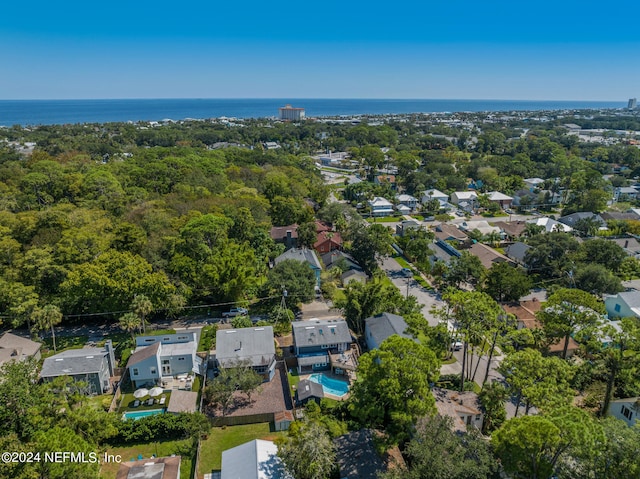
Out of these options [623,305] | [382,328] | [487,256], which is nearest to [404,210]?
[487,256]

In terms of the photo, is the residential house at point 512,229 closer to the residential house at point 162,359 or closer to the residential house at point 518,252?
the residential house at point 518,252

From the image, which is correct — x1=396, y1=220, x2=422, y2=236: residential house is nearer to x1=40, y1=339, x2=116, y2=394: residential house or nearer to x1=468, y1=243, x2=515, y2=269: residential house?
x1=468, y1=243, x2=515, y2=269: residential house

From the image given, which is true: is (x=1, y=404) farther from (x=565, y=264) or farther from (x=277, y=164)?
(x=277, y=164)

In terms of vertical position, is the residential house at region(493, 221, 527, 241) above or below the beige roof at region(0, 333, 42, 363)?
above

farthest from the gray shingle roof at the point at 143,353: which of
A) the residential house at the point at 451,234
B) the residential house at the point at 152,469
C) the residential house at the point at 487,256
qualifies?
the residential house at the point at 451,234

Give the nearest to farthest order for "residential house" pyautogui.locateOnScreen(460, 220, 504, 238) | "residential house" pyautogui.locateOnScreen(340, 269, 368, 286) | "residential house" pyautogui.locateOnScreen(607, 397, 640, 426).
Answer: "residential house" pyautogui.locateOnScreen(607, 397, 640, 426) → "residential house" pyautogui.locateOnScreen(340, 269, 368, 286) → "residential house" pyautogui.locateOnScreen(460, 220, 504, 238)

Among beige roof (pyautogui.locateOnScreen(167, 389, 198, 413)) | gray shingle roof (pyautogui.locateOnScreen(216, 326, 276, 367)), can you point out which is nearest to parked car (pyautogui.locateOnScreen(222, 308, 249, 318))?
gray shingle roof (pyautogui.locateOnScreen(216, 326, 276, 367))
